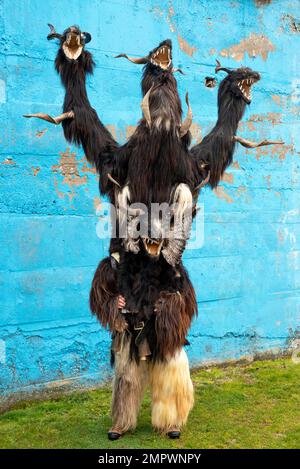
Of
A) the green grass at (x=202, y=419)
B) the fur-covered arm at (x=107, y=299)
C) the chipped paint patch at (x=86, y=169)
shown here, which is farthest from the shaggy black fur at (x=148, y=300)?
the chipped paint patch at (x=86, y=169)

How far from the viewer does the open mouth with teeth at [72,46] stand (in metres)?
3.61

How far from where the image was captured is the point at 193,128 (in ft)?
17.8

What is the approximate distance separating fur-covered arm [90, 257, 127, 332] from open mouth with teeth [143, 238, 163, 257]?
300 mm

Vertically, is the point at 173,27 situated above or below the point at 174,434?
above

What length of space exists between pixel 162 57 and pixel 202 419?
237 cm

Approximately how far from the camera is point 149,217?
3.63 m

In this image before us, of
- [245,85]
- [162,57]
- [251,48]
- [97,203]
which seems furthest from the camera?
→ [251,48]

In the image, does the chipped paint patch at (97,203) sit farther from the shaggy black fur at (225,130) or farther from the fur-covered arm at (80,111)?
the shaggy black fur at (225,130)

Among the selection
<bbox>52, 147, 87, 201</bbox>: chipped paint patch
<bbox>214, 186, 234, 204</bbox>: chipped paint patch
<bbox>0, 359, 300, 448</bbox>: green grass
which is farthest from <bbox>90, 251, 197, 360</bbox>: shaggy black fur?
<bbox>214, 186, 234, 204</bbox>: chipped paint patch

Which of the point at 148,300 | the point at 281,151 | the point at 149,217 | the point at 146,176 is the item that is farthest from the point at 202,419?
the point at 281,151

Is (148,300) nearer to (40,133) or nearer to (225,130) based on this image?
(225,130)

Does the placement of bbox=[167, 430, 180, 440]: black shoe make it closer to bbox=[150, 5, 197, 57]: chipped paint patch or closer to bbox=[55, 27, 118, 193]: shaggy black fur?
bbox=[55, 27, 118, 193]: shaggy black fur
